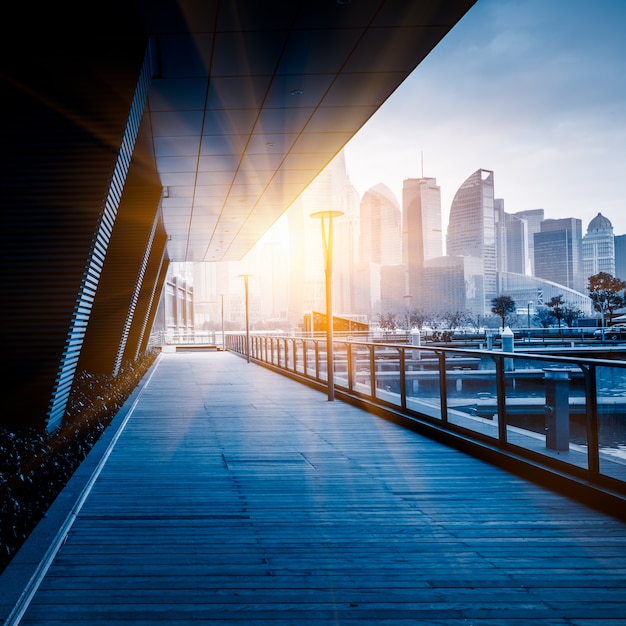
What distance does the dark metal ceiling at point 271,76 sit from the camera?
509 centimetres

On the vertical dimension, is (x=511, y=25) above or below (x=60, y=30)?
above

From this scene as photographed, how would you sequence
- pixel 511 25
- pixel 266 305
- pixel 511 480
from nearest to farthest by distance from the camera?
pixel 511 480, pixel 511 25, pixel 266 305

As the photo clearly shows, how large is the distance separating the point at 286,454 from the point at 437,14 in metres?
4.12

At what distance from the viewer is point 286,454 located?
5.81 metres

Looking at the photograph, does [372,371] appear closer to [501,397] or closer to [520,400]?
[520,400]

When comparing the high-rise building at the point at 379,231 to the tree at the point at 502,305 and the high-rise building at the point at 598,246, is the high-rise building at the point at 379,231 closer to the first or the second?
the high-rise building at the point at 598,246

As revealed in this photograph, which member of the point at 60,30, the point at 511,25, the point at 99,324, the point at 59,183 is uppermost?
the point at 511,25

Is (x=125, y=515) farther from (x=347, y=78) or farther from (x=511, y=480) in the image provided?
(x=347, y=78)

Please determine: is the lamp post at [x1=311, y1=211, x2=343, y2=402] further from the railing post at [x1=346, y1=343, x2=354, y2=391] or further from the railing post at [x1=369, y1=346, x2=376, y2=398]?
the railing post at [x1=369, y1=346, x2=376, y2=398]

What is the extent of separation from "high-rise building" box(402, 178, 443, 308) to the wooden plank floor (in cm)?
15125

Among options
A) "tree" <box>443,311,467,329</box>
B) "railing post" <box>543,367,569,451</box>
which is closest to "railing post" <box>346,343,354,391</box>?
"railing post" <box>543,367,569,451</box>

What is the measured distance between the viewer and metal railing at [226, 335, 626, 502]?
3994 millimetres

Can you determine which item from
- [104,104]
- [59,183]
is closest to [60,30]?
[104,104]

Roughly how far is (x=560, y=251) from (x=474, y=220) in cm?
2344
